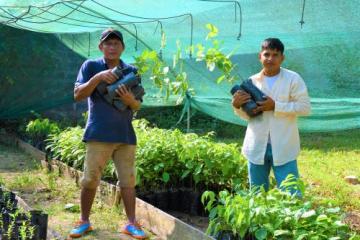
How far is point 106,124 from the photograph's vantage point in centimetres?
346

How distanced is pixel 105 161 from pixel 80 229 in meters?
0.52

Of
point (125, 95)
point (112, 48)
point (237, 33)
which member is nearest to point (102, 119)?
point (125, 95)

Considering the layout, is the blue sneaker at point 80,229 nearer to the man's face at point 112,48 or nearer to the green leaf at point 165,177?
the green leaf at point 165,177

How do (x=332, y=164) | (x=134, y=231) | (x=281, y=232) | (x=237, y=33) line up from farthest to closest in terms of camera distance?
(x=332, y=164), (x=237, y=33), (x=134, y=231), (x=281, y=232)

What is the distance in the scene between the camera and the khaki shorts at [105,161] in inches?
139

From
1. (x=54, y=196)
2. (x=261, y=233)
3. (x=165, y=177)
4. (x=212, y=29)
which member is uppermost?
(x=212, y=29)

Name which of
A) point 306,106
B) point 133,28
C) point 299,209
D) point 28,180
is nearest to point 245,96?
point 306,106

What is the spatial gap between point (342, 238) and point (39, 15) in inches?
206

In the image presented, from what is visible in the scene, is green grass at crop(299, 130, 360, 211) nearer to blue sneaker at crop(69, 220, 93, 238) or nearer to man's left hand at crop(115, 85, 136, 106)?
man's left hand at crop(115, 85, 136, 106)

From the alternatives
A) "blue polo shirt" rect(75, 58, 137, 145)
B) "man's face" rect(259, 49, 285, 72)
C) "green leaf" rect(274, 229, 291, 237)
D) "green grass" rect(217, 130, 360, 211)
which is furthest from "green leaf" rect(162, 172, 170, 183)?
"green leaf" rect(274, 229, 291, 237)

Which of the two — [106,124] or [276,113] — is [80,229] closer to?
[106,124]

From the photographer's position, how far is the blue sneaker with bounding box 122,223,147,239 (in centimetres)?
366

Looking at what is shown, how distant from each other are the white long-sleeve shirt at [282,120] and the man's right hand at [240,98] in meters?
0.11

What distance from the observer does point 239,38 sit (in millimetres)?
5746
